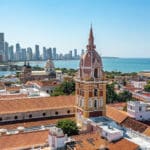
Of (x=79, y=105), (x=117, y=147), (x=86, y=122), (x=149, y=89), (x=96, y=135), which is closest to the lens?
(x=117, y=147)

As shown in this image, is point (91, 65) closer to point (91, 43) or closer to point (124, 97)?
point (91, 43)

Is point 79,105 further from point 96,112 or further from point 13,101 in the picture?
point 13,101

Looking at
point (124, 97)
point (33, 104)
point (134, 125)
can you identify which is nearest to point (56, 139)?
point (134, 125)

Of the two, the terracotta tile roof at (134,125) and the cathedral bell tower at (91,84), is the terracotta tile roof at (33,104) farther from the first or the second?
the terracotta tile roof at (134,125)

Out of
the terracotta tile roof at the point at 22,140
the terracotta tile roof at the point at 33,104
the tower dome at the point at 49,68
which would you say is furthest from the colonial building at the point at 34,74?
the terracotta tile roof at the point at 22,140

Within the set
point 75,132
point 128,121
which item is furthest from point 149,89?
point 75,132

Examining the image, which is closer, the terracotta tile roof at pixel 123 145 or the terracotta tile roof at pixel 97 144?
the terracotta tile roof at pixel 123 145

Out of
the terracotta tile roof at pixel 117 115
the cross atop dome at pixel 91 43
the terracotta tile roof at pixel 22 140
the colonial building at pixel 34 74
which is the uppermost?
the cross atop dome at pixel 91 43
